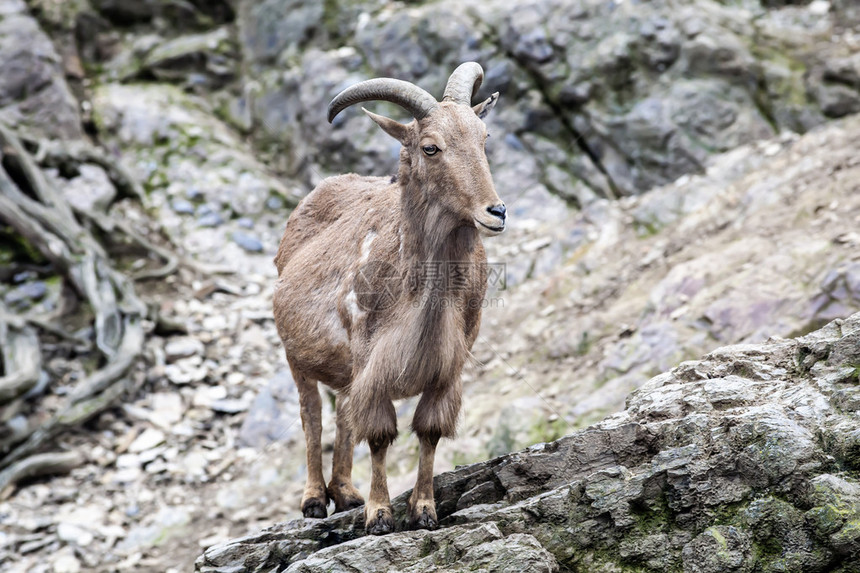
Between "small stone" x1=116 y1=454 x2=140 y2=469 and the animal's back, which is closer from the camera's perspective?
the animal's back

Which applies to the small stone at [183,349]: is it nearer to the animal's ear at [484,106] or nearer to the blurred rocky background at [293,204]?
the blurred rocky background at [293,204]

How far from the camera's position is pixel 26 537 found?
10.4 meters

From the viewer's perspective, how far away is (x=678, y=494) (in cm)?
480

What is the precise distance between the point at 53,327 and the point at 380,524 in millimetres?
9698

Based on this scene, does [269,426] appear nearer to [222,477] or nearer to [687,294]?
[222,477]

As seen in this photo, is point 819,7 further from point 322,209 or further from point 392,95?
point 392,95

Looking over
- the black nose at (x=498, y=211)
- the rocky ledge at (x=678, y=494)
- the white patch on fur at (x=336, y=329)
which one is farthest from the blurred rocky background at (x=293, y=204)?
the black nose at (x=498, y=211)

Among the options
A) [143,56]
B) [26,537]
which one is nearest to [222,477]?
[26,537]

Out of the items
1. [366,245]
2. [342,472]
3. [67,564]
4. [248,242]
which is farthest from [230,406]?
[366,245]

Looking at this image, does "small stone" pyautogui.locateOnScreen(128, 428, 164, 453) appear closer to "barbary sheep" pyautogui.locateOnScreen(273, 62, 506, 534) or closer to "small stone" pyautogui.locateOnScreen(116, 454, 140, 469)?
"small stone" pyautogui.locateOnScreen(116, 454, 140, 469)

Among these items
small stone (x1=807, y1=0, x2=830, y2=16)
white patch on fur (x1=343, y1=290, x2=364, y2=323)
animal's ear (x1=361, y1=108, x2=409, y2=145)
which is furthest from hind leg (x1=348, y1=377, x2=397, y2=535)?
small stone (x1=807, y1=0, x2=830, y2=16)

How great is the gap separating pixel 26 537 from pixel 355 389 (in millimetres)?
7258

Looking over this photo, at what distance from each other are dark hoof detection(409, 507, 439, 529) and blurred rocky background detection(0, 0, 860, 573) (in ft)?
13.7

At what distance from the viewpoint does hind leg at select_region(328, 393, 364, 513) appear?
6.54m
